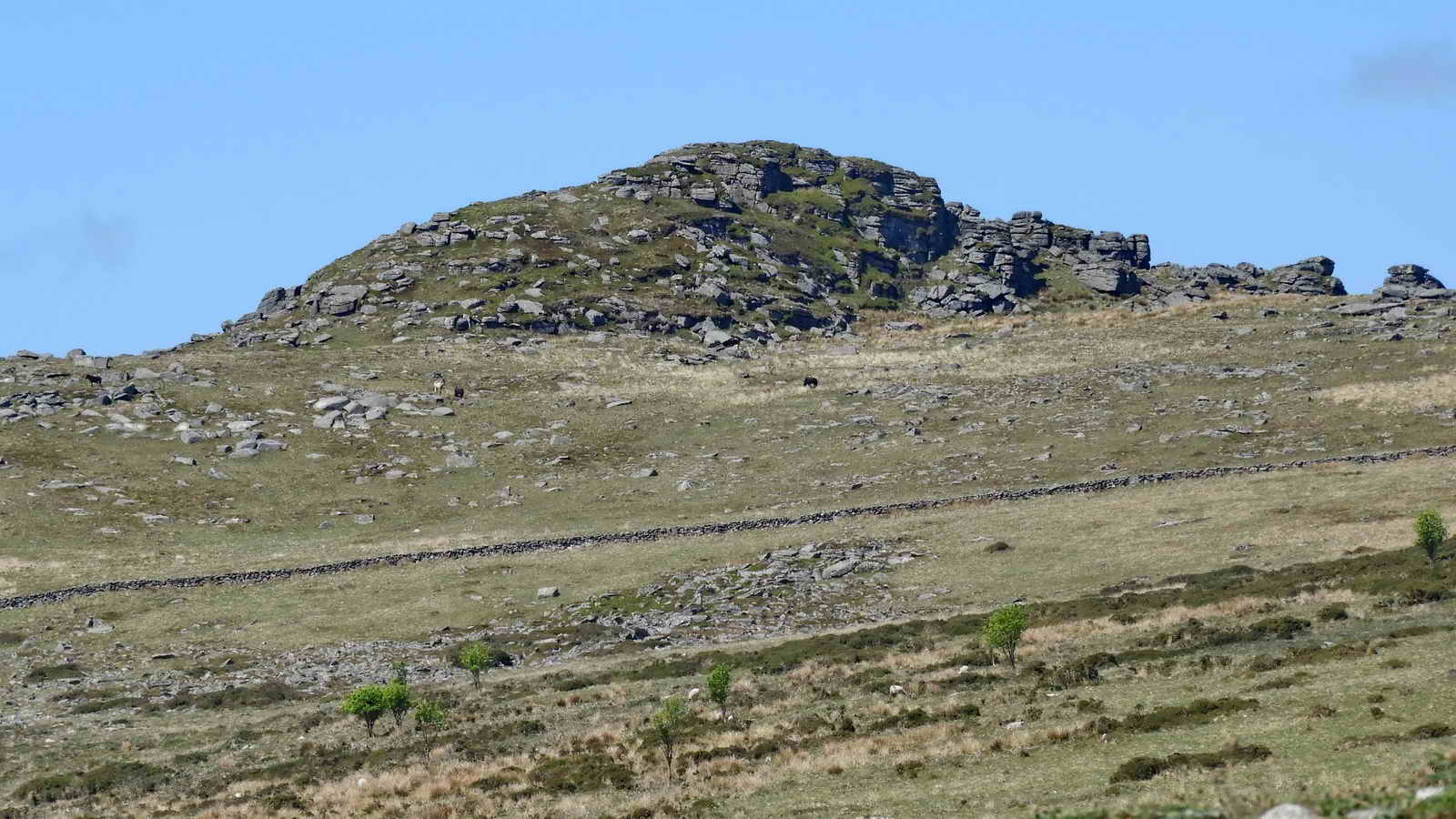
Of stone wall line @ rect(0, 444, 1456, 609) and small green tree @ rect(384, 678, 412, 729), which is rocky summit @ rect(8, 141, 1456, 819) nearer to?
small green tree @ rect(384, 678, 412, 729)

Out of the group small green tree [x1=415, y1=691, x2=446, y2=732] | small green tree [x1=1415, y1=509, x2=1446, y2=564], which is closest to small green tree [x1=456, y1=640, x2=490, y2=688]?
small green tree [x1=415, y1=691, x2=446, y2=732]

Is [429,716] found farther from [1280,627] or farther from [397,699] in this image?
[1280,627]

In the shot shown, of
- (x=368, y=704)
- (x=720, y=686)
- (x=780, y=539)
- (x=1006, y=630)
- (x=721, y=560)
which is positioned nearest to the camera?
(x=720, y=686)

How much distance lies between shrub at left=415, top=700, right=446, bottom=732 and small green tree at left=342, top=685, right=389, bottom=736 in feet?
4.76

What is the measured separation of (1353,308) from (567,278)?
283ft

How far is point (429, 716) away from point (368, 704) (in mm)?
2932

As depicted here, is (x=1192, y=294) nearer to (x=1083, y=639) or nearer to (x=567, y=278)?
(x=567, y=278)

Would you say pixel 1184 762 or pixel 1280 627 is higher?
pixel 1280 627

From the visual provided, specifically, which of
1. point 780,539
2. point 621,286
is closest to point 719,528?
point 780,539

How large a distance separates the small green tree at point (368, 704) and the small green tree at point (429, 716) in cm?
145

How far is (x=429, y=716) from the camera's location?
168 ft

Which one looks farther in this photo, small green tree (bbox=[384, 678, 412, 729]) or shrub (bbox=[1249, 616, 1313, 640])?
small green tree (bbox=[384, 678, 412, 729])

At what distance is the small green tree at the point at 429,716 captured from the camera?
51094 millimetres

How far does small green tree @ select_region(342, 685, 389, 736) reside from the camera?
173 feet
